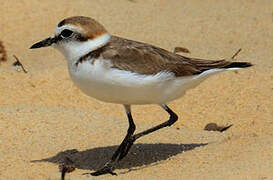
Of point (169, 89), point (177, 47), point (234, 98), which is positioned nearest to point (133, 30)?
point (177, 47)

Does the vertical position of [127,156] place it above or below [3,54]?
above

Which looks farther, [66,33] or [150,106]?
[150,106]

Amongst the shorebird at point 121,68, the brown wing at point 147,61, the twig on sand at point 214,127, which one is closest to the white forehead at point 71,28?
the shorebird at point 121,68

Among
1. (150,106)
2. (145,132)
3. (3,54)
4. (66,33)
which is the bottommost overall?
(3,54)

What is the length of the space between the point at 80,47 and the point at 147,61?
1.77ft

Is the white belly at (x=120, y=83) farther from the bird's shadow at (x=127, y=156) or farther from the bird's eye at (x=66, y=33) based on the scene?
the bird's shadow at (x=127, y=156)

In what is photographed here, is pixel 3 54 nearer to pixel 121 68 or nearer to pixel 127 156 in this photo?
pixel 127 156

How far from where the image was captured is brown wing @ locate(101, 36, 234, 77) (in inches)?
194

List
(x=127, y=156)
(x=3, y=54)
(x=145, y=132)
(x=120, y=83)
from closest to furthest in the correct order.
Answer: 1. (x=120, y=83)
2. (x=145, y=132)
3. (x=127, y=156)
4. (x=3, y=54)

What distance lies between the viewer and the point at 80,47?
4.99 m

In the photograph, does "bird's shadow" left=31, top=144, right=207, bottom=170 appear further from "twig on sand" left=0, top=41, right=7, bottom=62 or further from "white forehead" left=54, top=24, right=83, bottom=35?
"twig on sand" left=0, top=41, right=7, bottom=62

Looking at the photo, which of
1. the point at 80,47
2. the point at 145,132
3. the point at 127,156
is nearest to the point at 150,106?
the point at 127,156

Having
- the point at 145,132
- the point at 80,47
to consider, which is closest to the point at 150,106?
the point at 145,132

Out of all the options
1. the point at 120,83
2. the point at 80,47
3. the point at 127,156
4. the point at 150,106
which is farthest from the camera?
the point at 150,106
